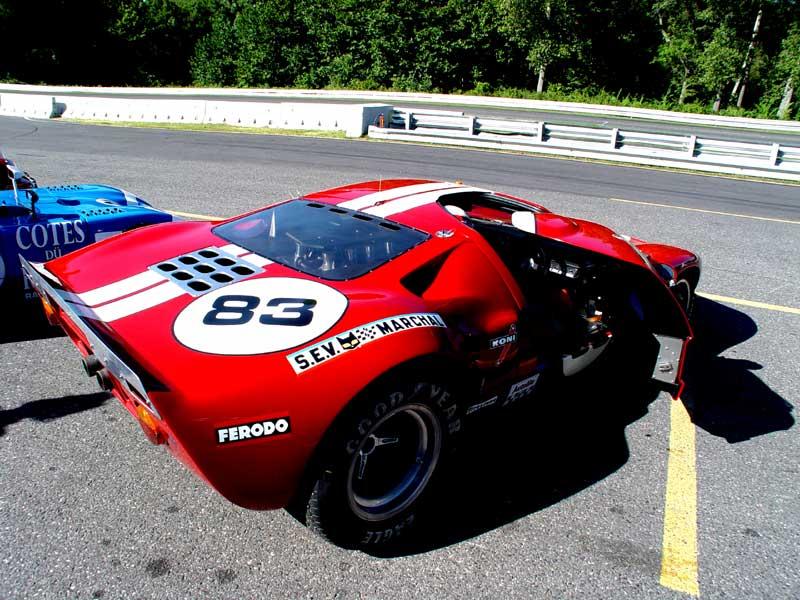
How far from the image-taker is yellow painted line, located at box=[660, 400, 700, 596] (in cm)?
233

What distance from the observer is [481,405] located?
2709 millimetres

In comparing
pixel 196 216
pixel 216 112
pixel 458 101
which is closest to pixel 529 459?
pixel 196 216

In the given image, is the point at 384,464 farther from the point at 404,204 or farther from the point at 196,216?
the point at 196,216

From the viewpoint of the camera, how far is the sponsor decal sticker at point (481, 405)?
8.70 ft

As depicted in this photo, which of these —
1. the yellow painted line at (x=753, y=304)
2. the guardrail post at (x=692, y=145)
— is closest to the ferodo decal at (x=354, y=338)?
the yellow painted line at (x=753, y=304)

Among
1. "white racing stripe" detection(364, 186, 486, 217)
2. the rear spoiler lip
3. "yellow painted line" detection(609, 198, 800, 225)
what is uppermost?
"white racing stripe" detection(364, 186, 486, 217)

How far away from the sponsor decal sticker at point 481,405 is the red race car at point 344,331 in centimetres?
2

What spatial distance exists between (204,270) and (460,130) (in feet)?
49.3

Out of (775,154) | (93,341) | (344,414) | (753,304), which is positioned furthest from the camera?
(775,154)

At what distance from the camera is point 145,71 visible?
42.2 metres

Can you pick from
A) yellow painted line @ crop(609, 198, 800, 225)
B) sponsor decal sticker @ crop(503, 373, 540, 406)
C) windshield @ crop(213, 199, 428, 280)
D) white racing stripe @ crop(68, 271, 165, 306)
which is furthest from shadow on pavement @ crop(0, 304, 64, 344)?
yellow painted line @ crop(609, 198, 800, 225)

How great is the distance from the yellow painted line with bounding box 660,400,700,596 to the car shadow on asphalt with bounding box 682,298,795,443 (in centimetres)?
19

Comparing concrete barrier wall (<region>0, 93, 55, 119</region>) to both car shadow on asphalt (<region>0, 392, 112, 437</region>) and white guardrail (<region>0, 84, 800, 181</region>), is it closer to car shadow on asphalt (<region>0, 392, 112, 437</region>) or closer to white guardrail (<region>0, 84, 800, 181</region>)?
white guardrail (<region>0, 84, 800, 181</region>)

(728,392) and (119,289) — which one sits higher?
(119,289)
